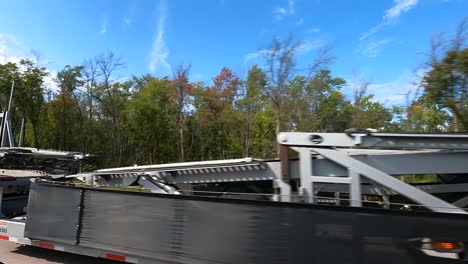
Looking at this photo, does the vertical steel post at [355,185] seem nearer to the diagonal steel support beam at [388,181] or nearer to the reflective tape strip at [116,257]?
the diagonal steel support beam at [388,181]

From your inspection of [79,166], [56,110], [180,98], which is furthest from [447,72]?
[56,110]

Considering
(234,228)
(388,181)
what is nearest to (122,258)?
(234,228)

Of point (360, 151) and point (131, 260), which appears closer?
point (360, 151)

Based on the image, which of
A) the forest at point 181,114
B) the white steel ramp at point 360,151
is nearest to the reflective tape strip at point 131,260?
the white steel ramp at point 360,151

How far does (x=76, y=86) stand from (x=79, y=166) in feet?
96.3

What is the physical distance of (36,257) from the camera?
7.08 m

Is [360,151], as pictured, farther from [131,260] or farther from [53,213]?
[53,213]

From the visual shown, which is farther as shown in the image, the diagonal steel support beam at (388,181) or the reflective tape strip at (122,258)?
the reflective tape strip at (122,258)

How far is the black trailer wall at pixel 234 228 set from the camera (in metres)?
3.76

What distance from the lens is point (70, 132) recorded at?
37.7m

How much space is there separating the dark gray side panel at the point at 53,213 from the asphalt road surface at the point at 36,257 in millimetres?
532

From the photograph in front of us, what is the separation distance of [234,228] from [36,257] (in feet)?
14.8

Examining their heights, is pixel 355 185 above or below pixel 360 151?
below

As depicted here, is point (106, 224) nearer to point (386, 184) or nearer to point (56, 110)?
point (386, 184)
